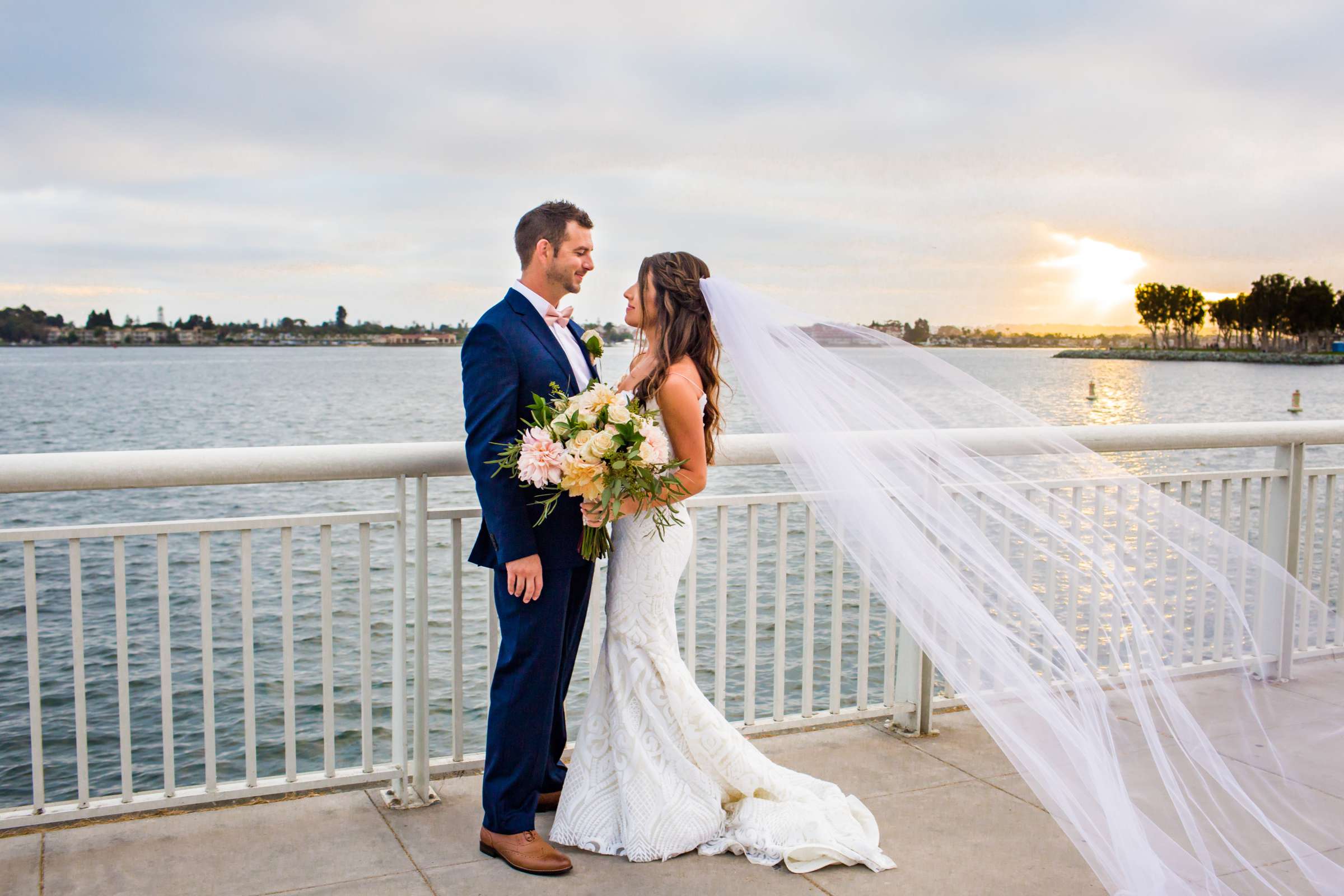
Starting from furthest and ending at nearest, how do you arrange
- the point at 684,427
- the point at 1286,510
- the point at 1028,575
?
the point at 1286,510 → the point at 684,427 → the point at 1028,575

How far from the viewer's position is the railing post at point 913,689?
13.3ft

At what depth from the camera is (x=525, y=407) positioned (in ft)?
9.62

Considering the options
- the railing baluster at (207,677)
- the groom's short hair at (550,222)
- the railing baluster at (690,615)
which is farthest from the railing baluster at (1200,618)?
the railing baluster at (207,677)

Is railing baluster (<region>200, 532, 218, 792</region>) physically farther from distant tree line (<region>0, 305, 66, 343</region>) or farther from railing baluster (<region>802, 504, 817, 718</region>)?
distant tree line (<region>0, 305, 66, 343</region>)

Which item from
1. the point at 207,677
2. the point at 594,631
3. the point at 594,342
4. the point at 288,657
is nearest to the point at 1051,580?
the point at 594,342

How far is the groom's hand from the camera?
286cm

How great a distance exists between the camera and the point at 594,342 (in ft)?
10.1

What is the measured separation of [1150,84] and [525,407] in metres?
59.0

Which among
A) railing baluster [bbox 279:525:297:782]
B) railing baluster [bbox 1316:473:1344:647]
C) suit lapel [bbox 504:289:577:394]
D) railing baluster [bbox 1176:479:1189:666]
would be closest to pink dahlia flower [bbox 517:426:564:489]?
suit lapel [bbox 504:289:577:394]

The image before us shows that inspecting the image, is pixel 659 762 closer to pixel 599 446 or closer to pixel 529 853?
pixel 529 853

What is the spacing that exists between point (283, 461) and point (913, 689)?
2.50 metres

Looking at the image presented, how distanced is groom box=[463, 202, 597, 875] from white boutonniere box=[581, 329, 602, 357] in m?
0.07

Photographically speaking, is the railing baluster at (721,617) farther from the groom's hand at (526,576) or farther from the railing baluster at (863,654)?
the groom's hand at (526,576)

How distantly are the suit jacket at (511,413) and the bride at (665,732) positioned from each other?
0.21 meters
